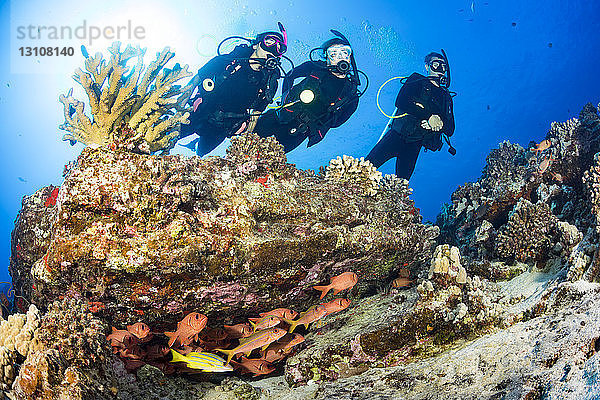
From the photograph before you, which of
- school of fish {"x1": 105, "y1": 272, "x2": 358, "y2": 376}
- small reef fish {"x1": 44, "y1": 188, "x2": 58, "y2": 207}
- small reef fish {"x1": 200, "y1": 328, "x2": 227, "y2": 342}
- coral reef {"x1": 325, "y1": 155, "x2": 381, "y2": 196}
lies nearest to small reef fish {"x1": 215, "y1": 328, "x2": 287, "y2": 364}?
school of fish {"x1": 105, "y1": 272, "x2": 358, "y2": 376}

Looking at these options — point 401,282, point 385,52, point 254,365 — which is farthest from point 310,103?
point 385,52

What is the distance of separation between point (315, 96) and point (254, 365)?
28.3 feet

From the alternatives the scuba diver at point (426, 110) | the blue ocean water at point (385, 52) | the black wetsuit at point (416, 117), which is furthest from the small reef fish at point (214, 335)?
the blue ocean water at point (385, 52)

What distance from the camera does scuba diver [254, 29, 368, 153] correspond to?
→ 407 inches

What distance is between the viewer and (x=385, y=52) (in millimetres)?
43688

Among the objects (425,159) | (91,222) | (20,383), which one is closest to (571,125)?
(91,222)

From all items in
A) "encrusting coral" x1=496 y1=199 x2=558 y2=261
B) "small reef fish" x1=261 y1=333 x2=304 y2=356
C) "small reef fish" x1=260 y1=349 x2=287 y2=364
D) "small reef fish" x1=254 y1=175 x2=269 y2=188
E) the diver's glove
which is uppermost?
the diver's glove

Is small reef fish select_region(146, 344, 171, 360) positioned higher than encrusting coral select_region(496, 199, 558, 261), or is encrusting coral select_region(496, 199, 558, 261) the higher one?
encrusting coral select_region(496, 199, 558, 261)

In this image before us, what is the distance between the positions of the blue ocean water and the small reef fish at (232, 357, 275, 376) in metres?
31.9

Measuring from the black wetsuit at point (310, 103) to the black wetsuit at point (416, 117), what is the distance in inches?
84.8

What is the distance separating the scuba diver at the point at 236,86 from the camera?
9688 millimetres

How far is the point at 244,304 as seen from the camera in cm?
Answer: 397

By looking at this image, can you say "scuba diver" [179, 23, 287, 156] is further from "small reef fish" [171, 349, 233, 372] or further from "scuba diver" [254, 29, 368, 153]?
"small reef fish" [171, 349, 233, 372]

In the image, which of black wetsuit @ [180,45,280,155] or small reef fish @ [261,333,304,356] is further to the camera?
black wetsuit @ [180,45,280,155]
